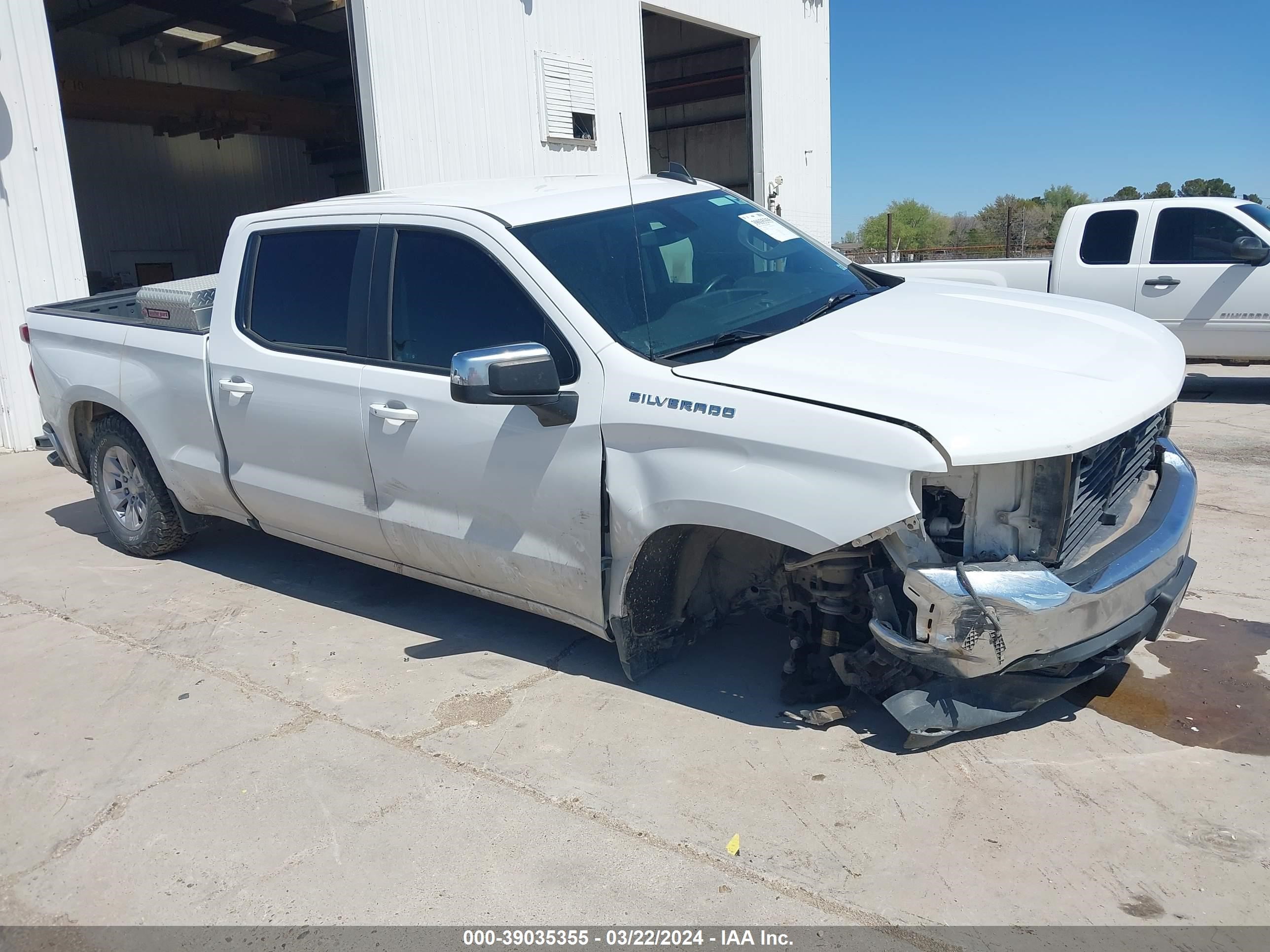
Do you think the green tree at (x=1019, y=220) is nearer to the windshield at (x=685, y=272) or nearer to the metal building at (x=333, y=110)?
the metal building at (x=333, y=110)

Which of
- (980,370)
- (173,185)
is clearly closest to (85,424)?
(980,370)

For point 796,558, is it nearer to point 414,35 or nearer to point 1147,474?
point 1147,474

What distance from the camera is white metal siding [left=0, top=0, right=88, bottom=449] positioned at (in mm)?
8898

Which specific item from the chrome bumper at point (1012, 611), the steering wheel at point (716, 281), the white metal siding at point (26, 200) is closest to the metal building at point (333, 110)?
the white metal siding at point (26, 200)

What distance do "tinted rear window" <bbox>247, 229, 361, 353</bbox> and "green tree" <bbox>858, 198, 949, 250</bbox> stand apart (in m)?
39.0

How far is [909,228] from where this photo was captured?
1809 inches

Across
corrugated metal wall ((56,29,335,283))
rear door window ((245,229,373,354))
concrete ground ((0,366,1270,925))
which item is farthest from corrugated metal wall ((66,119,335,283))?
concrete ground ((0,366,1270,925))

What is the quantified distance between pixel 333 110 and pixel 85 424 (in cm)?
1446

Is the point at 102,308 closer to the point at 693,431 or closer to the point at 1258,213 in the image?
the point at 693,431

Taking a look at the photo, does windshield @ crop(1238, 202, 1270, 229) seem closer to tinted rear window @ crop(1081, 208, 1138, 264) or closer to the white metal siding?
tinted rear window @ crop(1081, 208, 1138, 264)

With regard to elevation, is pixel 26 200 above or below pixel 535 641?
above

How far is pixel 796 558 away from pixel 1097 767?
1141mm

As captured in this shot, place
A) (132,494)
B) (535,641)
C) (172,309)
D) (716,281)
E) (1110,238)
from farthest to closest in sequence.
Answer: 1. (1110,238)
2. (132,494)
3. (172,309)
4. (535,641)
5. (716,281)

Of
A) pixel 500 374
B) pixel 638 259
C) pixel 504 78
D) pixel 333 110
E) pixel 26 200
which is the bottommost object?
pixel 500 374
